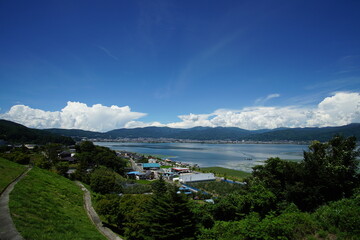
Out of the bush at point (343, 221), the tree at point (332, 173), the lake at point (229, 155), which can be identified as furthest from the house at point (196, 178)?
the bush at point (343, 221)

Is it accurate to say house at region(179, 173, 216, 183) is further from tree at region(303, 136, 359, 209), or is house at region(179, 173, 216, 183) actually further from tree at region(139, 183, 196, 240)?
tree at region(139, 183, 196, 240)

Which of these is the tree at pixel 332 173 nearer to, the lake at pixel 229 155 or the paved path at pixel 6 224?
the lake at pixel 229 155

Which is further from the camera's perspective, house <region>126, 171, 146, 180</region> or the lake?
the lake

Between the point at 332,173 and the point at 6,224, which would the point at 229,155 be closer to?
the point at 332,173

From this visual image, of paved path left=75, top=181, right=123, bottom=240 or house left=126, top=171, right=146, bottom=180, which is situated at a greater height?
paved path left=75, top=181, right=123, bottom=240

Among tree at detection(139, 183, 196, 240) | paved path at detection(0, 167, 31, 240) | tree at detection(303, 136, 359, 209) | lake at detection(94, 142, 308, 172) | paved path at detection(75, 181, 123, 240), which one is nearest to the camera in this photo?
paved path at detection(0, 167, 31, 240)

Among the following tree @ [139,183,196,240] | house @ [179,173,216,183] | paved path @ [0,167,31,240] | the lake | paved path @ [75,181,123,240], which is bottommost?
the lake

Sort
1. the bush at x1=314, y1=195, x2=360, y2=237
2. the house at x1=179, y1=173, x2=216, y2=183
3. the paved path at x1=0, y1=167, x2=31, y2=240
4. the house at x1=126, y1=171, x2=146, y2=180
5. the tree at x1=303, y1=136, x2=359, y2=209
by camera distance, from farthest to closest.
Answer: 1. the house at x1=126, y1=171, x2=146, y2=180
2. the house at x1=179, y1=173, x2=216, y2=183
3. the tree at x1=303, y1=136, x2=359, y2=209
4. the bush at x1=314, y1=195, x2=360, y2=237
5. the paved path at x1=0, y1=167, x2=31, y2=240

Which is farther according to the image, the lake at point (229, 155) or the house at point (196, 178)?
the lake at point (229, 155)

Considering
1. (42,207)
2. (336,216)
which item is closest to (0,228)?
(42,207)

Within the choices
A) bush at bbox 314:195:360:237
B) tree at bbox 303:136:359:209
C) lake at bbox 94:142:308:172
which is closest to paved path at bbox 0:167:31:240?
bush at bbox 314:195:360:237

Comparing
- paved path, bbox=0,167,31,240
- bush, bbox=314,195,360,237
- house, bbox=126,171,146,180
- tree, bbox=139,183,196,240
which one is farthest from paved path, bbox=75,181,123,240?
house, bbox=126,171,146,180

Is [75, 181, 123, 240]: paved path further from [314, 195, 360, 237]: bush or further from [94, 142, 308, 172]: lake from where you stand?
A: [94, 142, 308, 172]: lake

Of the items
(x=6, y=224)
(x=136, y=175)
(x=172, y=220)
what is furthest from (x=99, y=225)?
(x=136, y=175)
